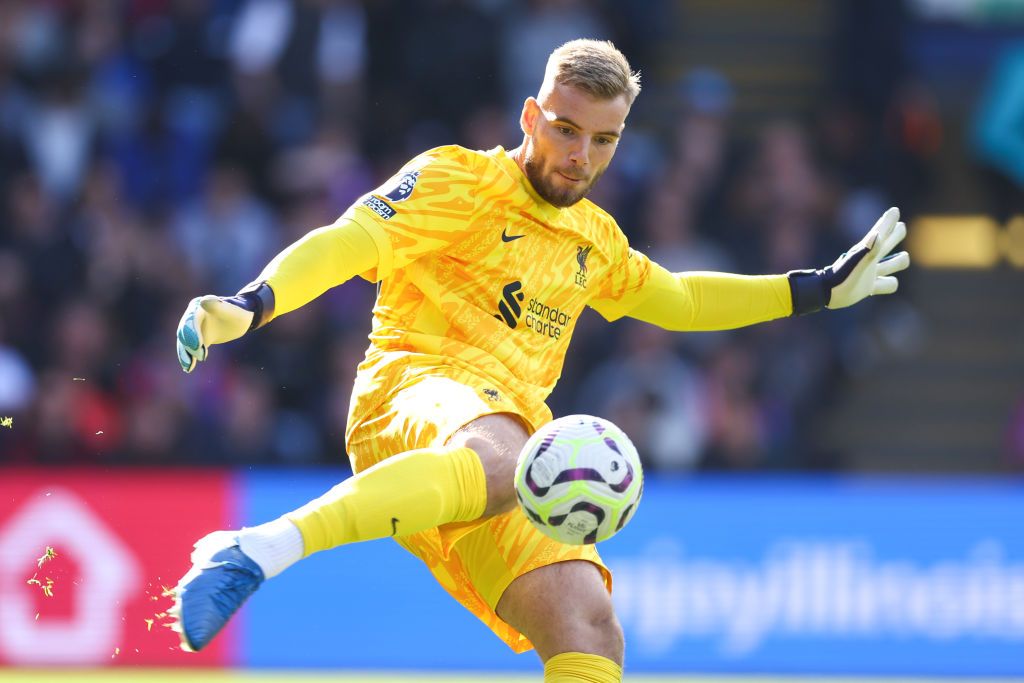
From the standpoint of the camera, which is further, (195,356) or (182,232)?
(182,232)

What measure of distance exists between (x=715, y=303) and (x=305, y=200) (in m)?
6.21

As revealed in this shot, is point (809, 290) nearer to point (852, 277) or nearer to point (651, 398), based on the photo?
point (852, 277)

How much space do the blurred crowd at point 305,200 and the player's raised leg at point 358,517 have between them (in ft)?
19.9

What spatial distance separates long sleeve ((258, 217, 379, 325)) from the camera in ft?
17.5

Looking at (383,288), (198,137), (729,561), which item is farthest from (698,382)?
(383,288)

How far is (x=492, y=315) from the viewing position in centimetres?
591

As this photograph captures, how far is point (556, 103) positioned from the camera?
5879mm

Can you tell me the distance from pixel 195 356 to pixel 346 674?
20.0 ft

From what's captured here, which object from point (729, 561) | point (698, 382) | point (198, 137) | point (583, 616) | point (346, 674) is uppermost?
point (198, 137)

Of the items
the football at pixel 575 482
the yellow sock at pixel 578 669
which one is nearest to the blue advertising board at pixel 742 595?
the yellow sock at pixel 578 669

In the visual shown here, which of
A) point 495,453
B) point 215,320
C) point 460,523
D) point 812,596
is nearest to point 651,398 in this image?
point 812,596

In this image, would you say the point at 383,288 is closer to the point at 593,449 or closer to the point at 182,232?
the point at 593,449

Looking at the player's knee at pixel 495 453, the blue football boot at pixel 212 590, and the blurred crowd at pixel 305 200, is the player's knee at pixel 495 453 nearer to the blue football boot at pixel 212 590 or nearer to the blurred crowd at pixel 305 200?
the blue football boot at pixel 212 590

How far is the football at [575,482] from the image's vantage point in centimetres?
525
